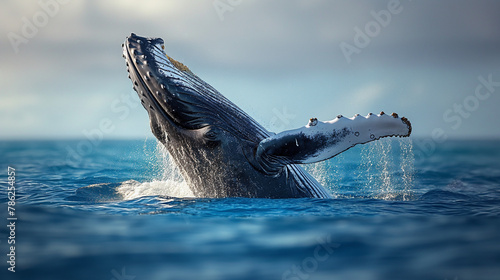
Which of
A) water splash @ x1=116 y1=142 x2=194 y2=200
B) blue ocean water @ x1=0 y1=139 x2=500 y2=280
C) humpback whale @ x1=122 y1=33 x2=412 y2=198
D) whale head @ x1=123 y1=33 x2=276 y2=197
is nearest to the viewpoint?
blue ocean water @ x1=0 y1=139 x2=500 y2=280

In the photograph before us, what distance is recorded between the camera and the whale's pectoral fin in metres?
7.36

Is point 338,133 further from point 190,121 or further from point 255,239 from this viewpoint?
point 190,121

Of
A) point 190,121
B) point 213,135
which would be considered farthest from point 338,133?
point 190,121

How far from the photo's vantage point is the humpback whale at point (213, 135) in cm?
748

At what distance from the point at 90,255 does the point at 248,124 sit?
3.95 m

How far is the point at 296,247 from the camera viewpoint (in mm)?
5672

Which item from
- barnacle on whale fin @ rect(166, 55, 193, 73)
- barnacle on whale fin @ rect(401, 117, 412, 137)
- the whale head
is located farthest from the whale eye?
barnacle on whale fin @ rect(401, 117, 412, 137)

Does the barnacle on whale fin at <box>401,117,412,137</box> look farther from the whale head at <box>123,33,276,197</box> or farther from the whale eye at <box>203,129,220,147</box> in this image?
the whale eye at <box>203,129,220,147</box>

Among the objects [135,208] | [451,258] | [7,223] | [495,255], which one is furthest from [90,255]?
[495,255]

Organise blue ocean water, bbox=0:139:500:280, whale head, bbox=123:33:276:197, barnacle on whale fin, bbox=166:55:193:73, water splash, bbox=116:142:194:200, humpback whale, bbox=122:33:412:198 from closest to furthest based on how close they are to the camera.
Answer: blue ocean water, bbox=0:139:500:280
humpback whale, bbox=122:33:412:198
whale head, bbox=123:33:276:197
barnacle on whale fin, bbox=166:55:193:73
water splash, bbox=116:142:194:200

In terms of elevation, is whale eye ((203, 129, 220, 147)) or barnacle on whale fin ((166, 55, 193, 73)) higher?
barnacle on whale fin ((166, 55, 193, 73))

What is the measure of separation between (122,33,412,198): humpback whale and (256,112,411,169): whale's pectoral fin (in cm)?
2

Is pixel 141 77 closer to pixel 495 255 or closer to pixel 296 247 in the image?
pixel 296 247

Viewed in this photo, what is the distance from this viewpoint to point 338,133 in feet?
24.2
